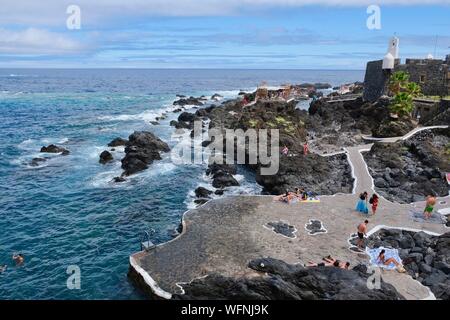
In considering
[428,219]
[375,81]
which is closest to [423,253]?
[428,219]

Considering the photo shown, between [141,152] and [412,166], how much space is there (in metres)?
27.2

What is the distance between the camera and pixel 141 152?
44.6 metres

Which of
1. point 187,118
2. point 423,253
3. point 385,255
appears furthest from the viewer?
point 187,118

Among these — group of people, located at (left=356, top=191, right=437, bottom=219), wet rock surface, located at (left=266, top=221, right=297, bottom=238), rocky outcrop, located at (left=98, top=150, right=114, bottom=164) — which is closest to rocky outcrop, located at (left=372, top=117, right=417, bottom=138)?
group of people, located at (left=356, top=191, right=437, bottom=219)

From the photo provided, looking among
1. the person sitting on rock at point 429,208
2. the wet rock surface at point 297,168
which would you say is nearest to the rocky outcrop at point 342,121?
the wet rock surface at point 297,168

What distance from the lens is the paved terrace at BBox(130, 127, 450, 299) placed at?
65.4 ft

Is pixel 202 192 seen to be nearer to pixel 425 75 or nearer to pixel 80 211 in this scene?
pixel 80 211

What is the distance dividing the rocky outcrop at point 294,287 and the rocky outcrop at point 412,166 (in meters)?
13.8

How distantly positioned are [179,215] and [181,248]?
355 inches

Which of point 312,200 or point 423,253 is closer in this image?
point 423,253

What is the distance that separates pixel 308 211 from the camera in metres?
26.9

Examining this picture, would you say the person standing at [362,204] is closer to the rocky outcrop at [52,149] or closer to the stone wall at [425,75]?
the rocky outcrop at [52,149]

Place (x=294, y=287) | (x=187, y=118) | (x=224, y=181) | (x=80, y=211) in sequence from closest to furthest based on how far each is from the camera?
1. (x=294, y=287)
2. (x=80, y=211)
3. (x=224, y=181)
4. (x=187, y=118)
